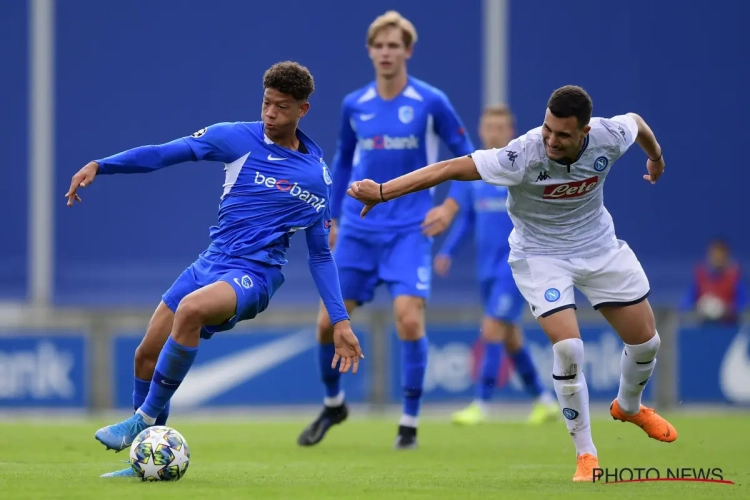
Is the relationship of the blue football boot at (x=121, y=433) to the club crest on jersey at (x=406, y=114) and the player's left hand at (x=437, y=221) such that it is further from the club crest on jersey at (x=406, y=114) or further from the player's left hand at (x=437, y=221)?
the club crest on jersey at (x=406, y=114)

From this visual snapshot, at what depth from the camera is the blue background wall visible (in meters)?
19.7

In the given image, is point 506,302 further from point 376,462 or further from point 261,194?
point 261,194

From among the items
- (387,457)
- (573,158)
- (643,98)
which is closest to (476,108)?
(643,98)

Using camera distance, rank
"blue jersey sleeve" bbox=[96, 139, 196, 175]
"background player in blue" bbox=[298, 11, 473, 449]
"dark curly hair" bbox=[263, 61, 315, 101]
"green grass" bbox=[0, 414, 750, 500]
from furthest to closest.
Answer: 1. "background player in blue" bbox=[298, 11, 473, 449]
2. "dark curly hair" bbox=[263, 61, 315, 101]
3. "blue jersey sleeve" bbox=[96, 139, 196, 175]
4. "green grass" bbox=[0, 414, 750, 500]

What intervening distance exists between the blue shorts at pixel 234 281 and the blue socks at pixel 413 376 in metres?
2.59

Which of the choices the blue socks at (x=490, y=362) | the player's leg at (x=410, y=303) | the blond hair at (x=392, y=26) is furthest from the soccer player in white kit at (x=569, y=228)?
the blue socks at (x=490, y=362)

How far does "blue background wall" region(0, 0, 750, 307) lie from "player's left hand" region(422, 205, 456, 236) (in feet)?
31.5

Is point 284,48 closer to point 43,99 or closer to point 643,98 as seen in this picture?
point 43,99

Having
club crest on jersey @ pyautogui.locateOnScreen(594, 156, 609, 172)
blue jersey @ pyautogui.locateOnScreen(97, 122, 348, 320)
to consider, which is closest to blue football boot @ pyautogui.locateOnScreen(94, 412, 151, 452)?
blue jersey @ pyautogui.locateOnScreen(97, 122, 348, 320)

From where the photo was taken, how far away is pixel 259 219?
7.75 meters

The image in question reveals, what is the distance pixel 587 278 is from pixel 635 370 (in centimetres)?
72

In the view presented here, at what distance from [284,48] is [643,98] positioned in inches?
223

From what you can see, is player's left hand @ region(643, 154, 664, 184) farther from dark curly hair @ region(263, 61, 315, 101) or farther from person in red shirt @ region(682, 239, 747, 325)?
person in red shirt @ region(682, 239, 747, 325)

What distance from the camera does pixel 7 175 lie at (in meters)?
19.6
